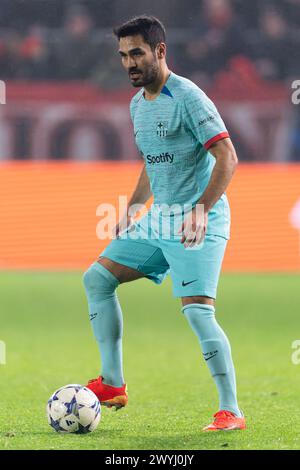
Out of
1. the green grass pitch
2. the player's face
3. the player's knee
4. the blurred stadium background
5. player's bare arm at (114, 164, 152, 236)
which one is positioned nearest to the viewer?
the green grass pitch

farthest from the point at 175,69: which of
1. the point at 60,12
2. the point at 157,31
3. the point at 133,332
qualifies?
the point at 157,31

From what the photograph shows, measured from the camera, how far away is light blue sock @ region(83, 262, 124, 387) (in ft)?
17.3

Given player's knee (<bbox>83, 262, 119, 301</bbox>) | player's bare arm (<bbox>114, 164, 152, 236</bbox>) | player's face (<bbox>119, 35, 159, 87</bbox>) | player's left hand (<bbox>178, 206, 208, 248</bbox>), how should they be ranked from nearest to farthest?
player's left hand (<bbox>178, 206, 208, 248</bbox>) → player's face (<bbox>119, 35, 159, 87</bbox>) → player's knee (<bbox>83, 262, 119, 301</bbox>) → player's bare arm (<bbox>114, 164, 152, 236</bbox>)

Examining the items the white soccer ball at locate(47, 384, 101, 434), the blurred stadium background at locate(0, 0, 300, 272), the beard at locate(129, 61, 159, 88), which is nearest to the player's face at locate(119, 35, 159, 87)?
the beard at locate(129, 61, 159, 88)

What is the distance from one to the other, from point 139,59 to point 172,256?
93cm

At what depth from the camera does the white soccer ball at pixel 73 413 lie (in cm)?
483

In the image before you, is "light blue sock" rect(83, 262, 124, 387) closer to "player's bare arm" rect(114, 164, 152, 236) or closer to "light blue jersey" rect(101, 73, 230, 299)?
"light blue jersey" rect(101, 73, 230, 299)

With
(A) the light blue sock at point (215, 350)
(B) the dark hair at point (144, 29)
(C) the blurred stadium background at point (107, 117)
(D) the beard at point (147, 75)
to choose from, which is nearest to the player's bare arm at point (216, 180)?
(A) the light blue sock at point (215, 350)

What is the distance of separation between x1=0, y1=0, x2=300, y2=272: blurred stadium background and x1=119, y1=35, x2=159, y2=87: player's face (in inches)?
313

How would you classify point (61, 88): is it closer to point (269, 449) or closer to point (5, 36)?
point (5, 36)

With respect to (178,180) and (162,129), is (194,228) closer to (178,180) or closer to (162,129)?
(178,180)

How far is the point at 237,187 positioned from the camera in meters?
13.1

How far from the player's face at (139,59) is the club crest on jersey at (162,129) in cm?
20

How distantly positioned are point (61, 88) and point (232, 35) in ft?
9.77
